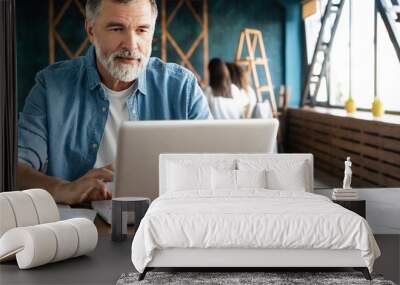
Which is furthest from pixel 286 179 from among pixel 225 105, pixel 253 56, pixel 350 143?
pixel 253 56

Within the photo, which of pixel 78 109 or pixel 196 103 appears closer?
pixel 78 109

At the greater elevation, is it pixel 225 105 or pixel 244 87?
pixel 244 87

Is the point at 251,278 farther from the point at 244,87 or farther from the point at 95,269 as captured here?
the point at 244,87

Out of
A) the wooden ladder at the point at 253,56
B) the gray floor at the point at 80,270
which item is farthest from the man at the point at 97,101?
the gray floor at the point at 80,270

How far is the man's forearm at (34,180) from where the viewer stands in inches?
233

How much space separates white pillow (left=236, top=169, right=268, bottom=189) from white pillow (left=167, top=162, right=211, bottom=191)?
21 centimetres

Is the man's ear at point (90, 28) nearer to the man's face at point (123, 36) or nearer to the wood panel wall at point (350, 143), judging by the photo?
the man's face at point (123, 36)

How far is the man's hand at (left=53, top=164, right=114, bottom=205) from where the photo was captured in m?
5.65

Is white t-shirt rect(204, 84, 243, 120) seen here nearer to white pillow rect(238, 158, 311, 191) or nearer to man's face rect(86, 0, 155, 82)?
man's face rect(86, 0, 155, 82)

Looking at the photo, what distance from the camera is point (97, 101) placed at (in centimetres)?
589

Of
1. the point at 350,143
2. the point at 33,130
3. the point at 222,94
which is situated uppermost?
the point at 222,94

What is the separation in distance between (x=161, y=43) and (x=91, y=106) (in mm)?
785

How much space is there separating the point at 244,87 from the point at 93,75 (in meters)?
1.21

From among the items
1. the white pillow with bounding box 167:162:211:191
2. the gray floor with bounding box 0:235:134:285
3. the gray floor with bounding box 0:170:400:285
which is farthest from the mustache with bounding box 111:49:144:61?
the gray floor with bounding box 0:235:134:285
